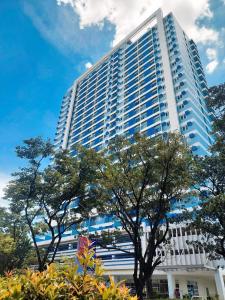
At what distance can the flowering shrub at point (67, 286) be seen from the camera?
2.90 metres

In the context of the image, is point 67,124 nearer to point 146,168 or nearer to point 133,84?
point 133,84

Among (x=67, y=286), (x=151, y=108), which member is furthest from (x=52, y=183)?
(x=151, y=108)

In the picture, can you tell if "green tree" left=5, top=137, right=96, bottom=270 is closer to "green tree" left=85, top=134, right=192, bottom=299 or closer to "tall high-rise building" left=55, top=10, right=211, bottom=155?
"green tree" left=85, top=134, right=192, bottom=299

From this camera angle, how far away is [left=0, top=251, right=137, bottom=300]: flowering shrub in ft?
9.53

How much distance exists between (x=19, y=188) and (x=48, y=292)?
53.1ft

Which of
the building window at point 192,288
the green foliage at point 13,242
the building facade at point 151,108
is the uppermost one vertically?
the building facade at point 151,108

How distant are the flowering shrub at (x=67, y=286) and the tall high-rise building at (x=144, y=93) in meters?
40.8

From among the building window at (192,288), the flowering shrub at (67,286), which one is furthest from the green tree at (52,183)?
the building window at (192,288)

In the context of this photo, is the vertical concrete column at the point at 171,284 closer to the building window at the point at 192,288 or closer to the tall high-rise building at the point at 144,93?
the building window at the point at 192,288

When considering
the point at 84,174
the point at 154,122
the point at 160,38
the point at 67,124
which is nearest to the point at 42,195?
the point at 84,174

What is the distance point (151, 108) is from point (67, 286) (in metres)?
52.6

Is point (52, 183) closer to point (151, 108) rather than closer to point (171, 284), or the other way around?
point (171, 284)

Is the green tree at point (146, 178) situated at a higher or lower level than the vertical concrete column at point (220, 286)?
higher

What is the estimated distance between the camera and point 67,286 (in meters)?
3.17
